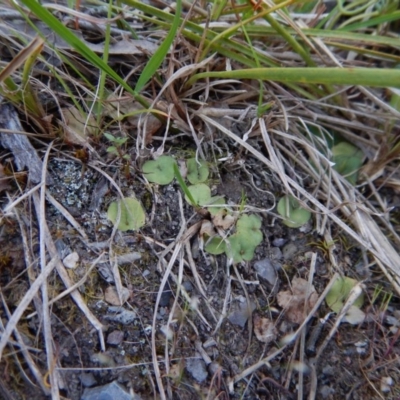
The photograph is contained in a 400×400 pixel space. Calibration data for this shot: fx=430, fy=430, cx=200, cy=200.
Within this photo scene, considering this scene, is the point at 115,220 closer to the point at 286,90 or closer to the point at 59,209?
the point at 59,209

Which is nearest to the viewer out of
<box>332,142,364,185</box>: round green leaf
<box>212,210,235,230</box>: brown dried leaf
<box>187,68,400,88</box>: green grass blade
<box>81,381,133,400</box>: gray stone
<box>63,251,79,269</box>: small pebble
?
<box>187,68,400,88</box>: green grass blade

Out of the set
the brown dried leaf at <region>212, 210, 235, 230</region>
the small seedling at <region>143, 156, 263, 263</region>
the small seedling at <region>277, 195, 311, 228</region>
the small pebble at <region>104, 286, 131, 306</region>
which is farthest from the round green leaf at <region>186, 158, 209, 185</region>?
the small pebble at <region>104, 286, 131, 306</region>

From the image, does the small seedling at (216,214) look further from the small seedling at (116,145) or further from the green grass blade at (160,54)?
the green grass blade at (160,54)

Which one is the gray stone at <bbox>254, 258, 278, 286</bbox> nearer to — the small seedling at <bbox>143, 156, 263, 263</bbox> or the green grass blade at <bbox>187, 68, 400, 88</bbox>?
the small seedling at <bbox>143, 156, 263, 263</bbox>

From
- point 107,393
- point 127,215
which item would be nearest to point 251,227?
point 127,215

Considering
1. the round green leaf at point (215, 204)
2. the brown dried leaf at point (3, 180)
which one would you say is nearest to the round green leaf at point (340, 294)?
the round green leaf at point (215, 204)
